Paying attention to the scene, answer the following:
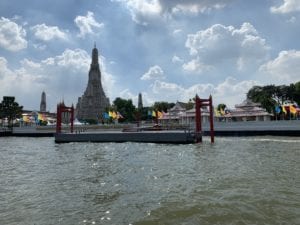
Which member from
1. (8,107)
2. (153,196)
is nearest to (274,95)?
(8,107)

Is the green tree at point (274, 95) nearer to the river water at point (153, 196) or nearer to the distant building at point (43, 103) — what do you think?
the river water at point (153, 196)

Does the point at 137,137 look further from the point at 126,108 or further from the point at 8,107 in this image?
the point at 126,108

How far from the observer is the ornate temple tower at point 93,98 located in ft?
447

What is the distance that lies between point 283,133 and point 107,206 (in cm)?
4177

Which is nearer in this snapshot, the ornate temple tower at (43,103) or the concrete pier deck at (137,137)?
the concrete pier deck at (137,137)

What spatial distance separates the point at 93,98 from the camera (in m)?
137

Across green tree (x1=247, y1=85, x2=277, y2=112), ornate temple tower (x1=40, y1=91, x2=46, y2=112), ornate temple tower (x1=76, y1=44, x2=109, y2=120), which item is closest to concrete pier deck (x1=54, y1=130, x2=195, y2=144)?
green tree (x1=247, y1=85, x2=277, y2=112)

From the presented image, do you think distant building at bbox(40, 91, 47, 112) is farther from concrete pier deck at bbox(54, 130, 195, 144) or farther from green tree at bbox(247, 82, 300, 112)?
concrete pier deck at bbox(54, 130, 195, 144)

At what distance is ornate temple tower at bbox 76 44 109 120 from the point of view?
136125mm

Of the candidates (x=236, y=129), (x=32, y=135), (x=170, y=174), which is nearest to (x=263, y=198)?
(x=170, y=174)

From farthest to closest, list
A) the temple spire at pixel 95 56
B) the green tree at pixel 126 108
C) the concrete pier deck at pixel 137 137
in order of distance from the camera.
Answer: the temple spire at pixel 95 56
the green tree at pixel 126 108
the concrete pier deck at pixel 137 137

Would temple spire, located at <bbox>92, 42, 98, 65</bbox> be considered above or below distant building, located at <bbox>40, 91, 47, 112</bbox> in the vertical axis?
above

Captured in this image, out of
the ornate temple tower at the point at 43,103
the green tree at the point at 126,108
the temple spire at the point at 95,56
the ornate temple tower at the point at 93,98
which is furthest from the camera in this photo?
the ornate temple tower at the point at 43,103

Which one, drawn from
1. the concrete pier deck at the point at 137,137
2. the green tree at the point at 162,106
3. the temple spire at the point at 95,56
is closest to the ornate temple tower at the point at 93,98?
the temple spire at the point at 95,56
